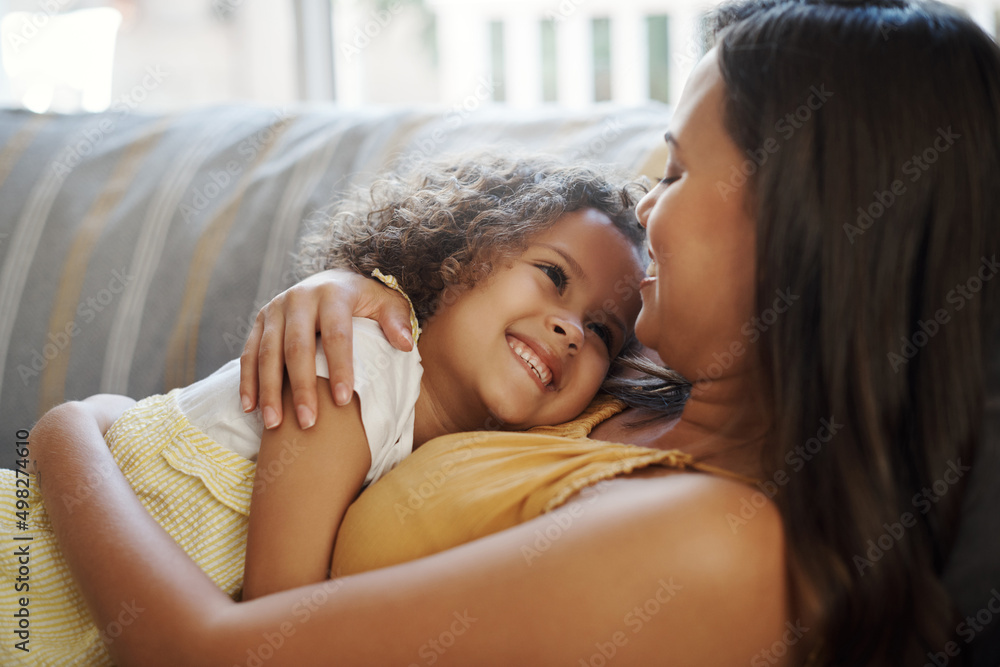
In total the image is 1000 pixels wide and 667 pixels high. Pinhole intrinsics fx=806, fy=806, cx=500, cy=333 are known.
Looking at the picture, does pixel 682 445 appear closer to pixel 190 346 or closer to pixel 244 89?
pixel 190 346

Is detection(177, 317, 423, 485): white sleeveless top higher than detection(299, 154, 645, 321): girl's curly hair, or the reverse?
detection(299, 154, 645, 321): girl's curly hair

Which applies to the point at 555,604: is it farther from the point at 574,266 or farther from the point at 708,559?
the point at 574,266

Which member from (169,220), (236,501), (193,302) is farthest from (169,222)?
(236,501)

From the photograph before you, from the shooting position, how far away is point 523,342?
3.62 feet

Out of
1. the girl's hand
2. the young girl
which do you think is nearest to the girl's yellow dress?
the young girl

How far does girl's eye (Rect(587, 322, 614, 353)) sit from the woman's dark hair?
1.39 feet

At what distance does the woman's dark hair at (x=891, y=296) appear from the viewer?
2.41 feet

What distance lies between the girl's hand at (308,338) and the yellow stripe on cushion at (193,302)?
40 cm

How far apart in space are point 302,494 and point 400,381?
20 cm

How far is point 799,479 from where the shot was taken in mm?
753

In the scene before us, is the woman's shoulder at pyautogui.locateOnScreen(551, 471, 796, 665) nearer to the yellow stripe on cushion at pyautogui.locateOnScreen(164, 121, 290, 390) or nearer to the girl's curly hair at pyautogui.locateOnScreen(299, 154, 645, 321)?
the girl's curly hair at pyautogui.locateOnScreen(299, 154, 645, 321)

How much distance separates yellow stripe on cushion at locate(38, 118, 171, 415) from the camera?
4.62ft

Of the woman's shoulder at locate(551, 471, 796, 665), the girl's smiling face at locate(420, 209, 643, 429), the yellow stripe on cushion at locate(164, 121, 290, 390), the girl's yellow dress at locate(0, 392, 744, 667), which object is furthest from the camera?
the yellow stripe on cushion at locate(164, 121, 290, 390)

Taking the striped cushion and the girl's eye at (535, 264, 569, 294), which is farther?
the striped cushion
